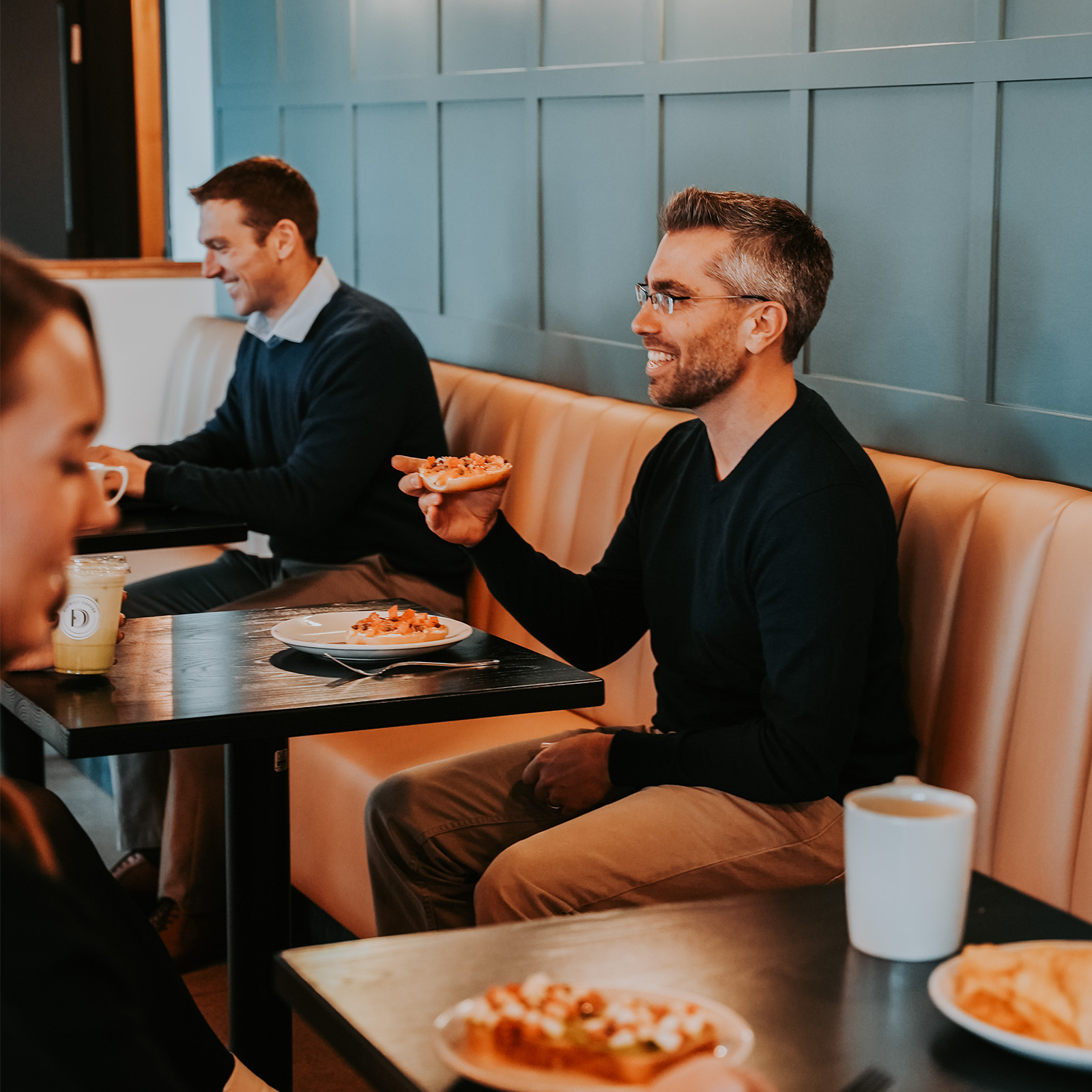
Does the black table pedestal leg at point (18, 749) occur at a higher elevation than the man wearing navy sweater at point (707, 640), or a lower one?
lower

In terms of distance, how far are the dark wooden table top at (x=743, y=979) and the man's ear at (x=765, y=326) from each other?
964 millimetres

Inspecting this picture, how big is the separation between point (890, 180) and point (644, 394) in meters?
0.77

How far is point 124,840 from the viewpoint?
115 inches

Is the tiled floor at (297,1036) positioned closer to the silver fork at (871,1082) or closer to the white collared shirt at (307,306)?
the silver fork at (871,1082)

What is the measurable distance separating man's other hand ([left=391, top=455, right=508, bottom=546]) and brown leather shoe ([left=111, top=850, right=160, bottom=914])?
117 centimetres

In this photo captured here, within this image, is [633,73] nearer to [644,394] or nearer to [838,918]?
[644,394]

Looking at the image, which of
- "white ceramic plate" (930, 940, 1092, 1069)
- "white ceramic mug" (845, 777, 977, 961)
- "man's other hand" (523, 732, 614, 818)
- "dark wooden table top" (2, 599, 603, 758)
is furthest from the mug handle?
"white ceramic plate" (930, 940, 1092, 1069)

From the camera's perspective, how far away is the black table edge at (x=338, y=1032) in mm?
925

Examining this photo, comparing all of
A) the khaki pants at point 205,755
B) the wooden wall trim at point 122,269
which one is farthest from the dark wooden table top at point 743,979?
the wooden wall trim at point 122,269

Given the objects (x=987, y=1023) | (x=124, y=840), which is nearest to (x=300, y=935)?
(x=124, y=840)

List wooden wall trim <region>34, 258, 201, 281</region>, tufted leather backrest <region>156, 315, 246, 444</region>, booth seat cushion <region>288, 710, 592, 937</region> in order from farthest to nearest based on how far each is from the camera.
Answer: wooden wall trim <region>34, 258, 201, 281</region> < tufted leather backrest <region>156, 315, 246, 444</region> < booth seat cushion <region>288, 710, 592, 937</region>

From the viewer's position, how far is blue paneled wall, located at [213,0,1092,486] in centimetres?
214

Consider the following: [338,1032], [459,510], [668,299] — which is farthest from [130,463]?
[338,1032]

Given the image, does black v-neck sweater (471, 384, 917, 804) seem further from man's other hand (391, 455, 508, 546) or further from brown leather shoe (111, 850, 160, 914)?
brown leather shoe (111, 850, 160, 914)
